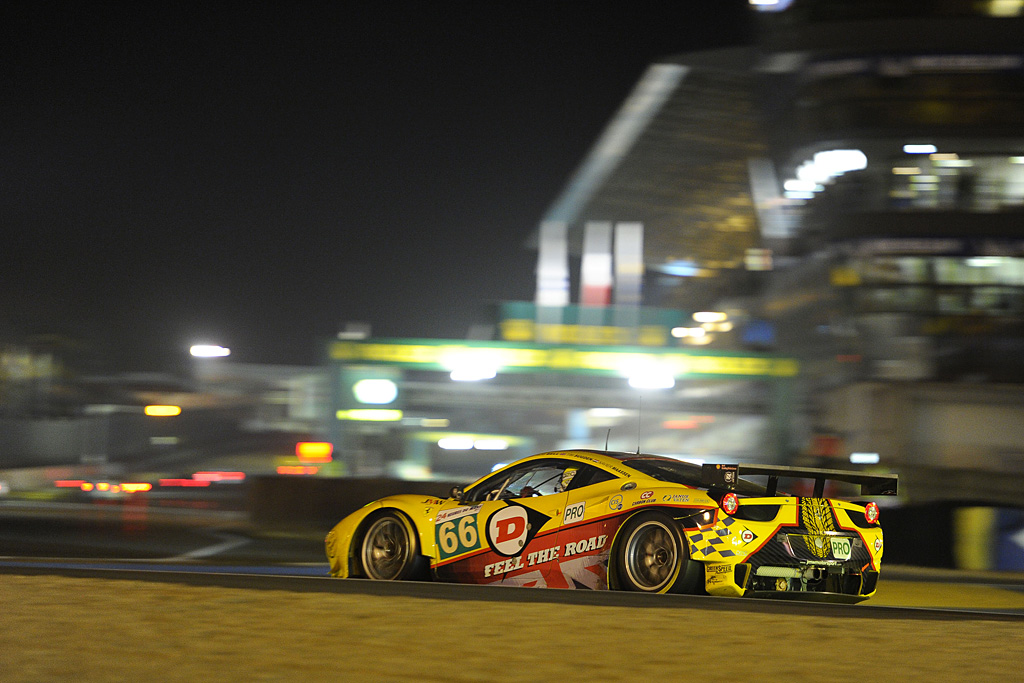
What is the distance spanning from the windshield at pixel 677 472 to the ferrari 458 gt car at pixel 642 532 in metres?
0.01

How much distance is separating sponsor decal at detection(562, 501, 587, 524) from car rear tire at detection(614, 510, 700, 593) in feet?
1.12

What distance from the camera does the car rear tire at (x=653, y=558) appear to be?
6945 millimetres

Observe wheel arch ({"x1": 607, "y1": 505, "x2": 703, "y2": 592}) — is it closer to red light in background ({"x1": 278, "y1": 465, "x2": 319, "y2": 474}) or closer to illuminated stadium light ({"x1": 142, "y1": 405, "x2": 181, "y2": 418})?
red light in background ({"x1": 278, "y1": 465, "x2": 319, "y2": 474})

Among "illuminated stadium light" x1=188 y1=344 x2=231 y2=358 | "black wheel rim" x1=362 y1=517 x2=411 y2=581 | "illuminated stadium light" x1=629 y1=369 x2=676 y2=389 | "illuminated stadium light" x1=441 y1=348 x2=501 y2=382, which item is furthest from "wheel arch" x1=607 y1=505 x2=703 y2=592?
"illuminated stadium light" x1=188 y1=344 x2=231 y2=358

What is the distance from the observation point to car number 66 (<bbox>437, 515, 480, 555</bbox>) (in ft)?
26.4

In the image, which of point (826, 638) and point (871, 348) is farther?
point (871, 348)

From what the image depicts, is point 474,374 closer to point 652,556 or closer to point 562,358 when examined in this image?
point 562,358

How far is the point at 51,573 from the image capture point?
7844 millimetres

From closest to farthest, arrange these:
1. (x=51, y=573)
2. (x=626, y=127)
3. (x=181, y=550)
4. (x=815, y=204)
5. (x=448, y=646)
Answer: (x=448, y=646) < (x=51, y=573) < (x=181, y=550) < (x=815, y=204) < (x=626, y=127)

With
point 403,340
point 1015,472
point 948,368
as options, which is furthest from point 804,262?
point 403,340

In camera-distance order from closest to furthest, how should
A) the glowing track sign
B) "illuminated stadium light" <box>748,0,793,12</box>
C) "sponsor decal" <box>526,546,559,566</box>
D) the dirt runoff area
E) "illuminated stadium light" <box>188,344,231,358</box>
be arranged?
the dirt runoff area < "sponsor decal" <box>526,546,559,566</box> < the glowing track sign < "illuminated stadium light" <box>188,344,231,358</box> < "illuminated stadium light" <box>748,0,793,12</box>

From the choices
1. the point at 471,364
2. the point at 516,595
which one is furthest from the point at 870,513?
the point at 471,364

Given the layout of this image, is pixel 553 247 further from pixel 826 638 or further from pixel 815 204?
pixel 826 638

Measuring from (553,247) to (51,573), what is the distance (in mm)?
32750
